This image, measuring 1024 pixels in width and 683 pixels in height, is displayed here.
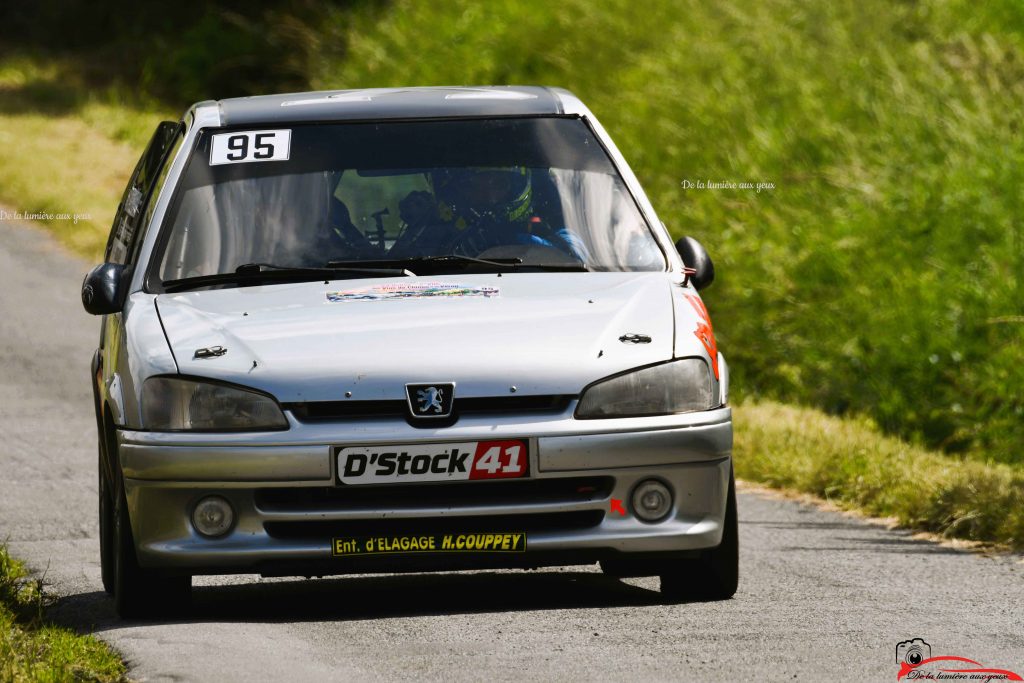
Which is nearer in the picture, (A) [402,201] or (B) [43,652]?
(B) [43,652]

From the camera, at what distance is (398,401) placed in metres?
5.63

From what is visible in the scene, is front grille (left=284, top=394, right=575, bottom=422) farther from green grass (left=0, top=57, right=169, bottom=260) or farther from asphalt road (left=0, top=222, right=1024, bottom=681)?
green grass (left=0, top=57, right=169, bottom=260)

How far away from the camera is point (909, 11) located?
18.7 meters

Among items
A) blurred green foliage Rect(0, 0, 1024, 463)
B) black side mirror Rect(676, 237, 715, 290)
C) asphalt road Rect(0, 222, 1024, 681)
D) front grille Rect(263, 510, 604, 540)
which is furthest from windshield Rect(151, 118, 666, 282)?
blurred green foliage Rect(0, 0, 1024, 463)

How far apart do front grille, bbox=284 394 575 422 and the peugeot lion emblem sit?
2 centimetres

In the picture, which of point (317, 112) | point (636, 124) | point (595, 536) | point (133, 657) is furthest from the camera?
point (636, 124)

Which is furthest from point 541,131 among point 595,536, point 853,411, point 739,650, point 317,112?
point 853,411

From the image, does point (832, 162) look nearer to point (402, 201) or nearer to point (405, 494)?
point (402, 201)

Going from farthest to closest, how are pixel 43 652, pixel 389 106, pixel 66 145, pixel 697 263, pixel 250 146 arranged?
pixel 66 145 < pixel 389 106 < pixel 250 146 < pixel 697 263 < pixel 43 652

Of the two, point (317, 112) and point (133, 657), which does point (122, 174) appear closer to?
point (317, 112)

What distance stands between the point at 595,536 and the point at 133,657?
1443 millimetres

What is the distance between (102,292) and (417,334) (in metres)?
1.22

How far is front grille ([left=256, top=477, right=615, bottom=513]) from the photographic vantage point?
5688 mm

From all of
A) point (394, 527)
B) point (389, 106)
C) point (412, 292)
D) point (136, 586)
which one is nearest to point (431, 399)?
point (394, 527)
